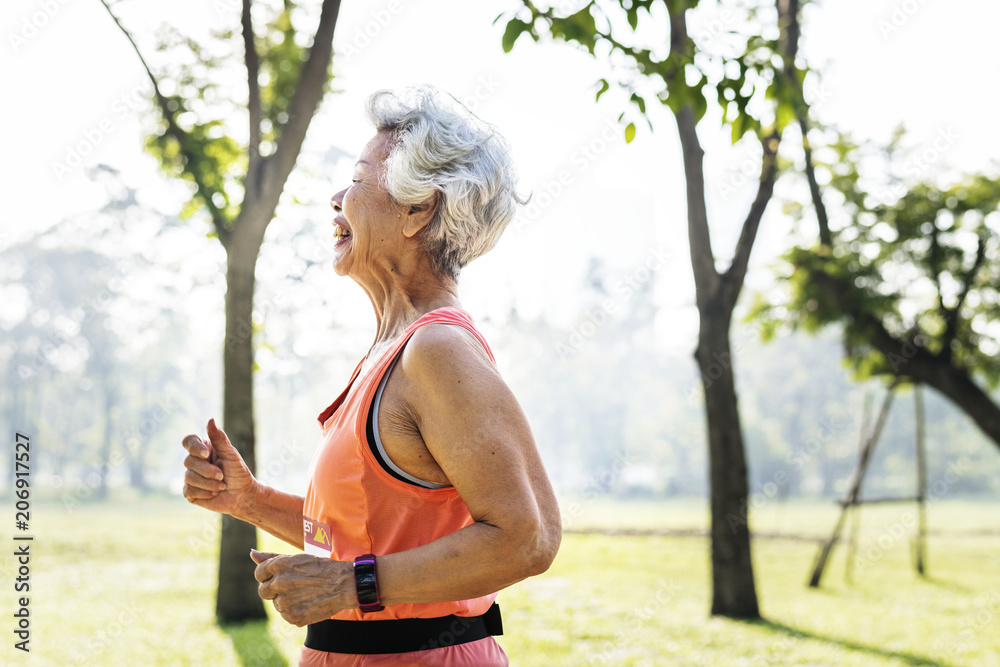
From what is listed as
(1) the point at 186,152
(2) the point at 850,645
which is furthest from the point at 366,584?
(2) the point at 850,645

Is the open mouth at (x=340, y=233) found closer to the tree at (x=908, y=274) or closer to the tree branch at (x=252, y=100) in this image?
the tree branch at (x=252, y=100)

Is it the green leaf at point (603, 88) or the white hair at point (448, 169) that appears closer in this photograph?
the white hair at point (448, 169)

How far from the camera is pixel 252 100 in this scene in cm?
670

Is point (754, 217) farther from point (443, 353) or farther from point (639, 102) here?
point (443, 353)

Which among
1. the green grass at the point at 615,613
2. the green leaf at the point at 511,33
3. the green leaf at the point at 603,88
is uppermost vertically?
the green leaf at the point at 511,33

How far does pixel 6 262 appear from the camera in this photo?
37875mm

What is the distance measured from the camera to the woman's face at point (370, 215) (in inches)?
64.3

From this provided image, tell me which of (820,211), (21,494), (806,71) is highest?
(820,211)

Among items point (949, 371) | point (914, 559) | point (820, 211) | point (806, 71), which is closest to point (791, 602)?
point (949, 371)

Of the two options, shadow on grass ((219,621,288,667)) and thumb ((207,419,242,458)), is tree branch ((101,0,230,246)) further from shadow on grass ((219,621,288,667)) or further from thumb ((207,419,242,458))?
thumb ((207,419,242,458))

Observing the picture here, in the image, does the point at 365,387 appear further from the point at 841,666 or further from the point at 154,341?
the point at 154,341

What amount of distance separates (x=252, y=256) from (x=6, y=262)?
122 feet

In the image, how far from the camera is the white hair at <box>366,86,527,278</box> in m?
1.57

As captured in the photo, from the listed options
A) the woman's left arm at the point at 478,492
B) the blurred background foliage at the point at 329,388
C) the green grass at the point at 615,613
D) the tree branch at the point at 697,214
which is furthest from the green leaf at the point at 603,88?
the blurred background foliage at the point at 329,388
